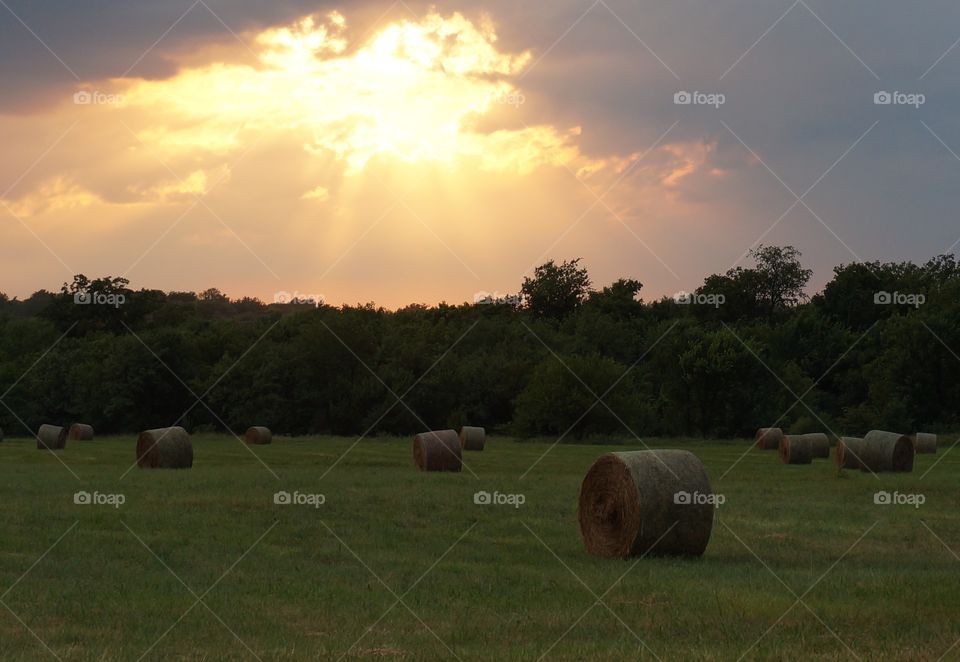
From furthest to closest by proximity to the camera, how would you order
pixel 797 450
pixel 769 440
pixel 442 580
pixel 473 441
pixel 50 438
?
1. pixel 769 440
2. pixel 473 441
3. pixel 50 438
4. pixel 797 450
5. pixel 442 580

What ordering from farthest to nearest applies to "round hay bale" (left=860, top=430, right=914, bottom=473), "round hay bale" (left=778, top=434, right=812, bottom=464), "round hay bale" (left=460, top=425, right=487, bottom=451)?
"round hay bale" (left=460, top=425, right=487, bottom=451)
"round hay bale" (left=778, top=434, right=812, bottom=464)
"round hay bale" (left=860, top=430, right=914, bottom=473)

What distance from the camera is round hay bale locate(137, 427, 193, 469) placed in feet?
127

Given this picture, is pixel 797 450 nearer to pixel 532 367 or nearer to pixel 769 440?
pixel 769 440

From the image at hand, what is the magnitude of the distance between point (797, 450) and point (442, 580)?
33499mm

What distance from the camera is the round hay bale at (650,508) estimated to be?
1842cm

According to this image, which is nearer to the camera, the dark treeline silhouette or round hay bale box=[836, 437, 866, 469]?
round hay bale box=[836, 437, 866, 469]

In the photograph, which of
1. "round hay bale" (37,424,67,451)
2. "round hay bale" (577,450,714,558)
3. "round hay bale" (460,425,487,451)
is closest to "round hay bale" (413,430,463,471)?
"round hay bale" (460,425,487,451)

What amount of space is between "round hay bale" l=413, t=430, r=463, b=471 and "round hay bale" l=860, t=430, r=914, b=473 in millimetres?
14795

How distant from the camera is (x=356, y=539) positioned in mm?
19547

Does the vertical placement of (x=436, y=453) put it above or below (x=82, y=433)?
above

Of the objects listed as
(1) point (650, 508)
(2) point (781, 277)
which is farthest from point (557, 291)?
(1) point (650, 508)

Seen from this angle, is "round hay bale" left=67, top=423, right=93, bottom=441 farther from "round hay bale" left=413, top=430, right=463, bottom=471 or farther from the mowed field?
the mowed field

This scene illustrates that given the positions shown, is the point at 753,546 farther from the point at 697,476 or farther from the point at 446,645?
the point at 446,645

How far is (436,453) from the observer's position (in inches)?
1522
